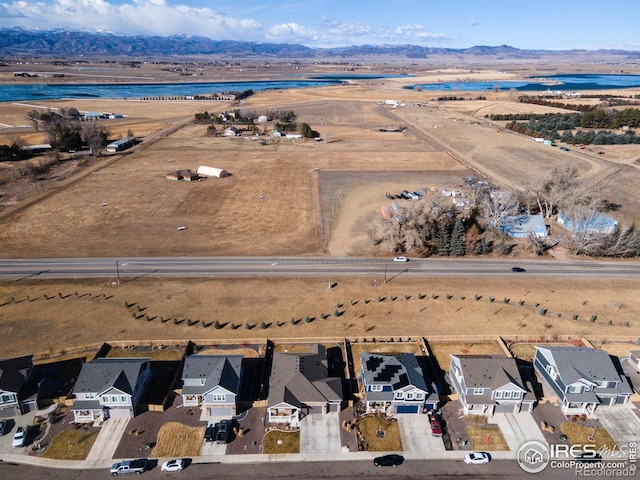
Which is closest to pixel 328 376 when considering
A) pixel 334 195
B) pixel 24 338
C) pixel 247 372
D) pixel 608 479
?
pixel 247 372

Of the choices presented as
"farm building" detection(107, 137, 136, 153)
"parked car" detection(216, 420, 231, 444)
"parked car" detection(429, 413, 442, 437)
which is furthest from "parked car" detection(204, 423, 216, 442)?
"farm building" detection(107, 137, 136, 153)

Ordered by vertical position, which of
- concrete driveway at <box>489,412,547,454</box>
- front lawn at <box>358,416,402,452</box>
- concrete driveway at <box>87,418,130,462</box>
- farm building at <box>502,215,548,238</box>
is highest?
farm building at <box>502,215,548,238</box>

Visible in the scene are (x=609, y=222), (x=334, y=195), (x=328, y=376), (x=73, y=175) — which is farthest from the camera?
(x=73, y=175)

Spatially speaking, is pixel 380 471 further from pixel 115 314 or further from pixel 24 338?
pixel 24 338

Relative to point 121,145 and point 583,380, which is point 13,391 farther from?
point 121,145

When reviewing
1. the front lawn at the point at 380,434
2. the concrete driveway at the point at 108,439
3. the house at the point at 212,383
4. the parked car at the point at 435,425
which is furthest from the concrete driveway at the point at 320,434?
the concrete driveway at the point at 108,439

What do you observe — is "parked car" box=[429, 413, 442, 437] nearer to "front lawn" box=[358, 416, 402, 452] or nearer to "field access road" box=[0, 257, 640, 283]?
"front lawn" box=[358, 416, 402, 452]
